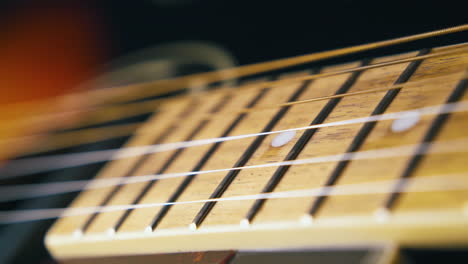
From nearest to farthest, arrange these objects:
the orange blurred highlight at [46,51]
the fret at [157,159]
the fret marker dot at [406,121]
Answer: the fret marker dot at [406,121]
the fret at [157,159]
the orange blurred highlight at [46,51]

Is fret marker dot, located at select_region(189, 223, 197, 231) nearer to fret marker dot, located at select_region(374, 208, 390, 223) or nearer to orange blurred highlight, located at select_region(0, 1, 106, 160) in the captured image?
fret marker dot, located at select_region(374, 208, 390, 223)

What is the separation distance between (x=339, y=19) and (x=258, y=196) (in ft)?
1.89

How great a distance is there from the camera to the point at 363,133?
23.1 inches

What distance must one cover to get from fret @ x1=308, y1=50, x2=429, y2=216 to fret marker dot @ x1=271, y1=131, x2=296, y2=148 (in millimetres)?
116

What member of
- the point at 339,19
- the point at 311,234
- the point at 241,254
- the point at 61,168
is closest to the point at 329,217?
the point at 311,234

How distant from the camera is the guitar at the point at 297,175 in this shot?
482 millimetres

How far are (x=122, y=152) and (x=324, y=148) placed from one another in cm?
53

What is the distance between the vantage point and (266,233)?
0.56 meters

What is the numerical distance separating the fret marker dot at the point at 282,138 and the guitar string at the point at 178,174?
0.05 m

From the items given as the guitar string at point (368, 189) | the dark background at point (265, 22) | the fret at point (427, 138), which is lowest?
the guitar string at point (368, 189)

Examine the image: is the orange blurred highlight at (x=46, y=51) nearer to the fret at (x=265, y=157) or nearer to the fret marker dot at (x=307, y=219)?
the fret at (x=265, y=157)

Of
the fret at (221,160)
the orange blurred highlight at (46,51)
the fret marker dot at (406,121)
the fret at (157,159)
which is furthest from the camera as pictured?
the orange blurred highlight at (46,51)

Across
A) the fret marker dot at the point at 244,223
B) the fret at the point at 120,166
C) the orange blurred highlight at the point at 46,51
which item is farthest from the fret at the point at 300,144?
the orange blurred highlight at the point at 46,51

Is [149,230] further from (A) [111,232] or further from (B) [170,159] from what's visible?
(B) [170,159]
